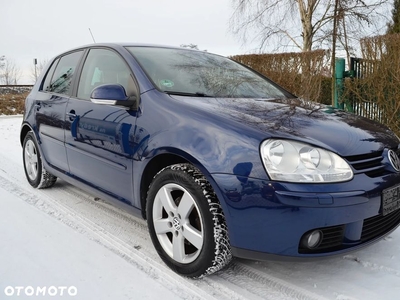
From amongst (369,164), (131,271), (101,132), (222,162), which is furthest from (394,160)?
(101,132)

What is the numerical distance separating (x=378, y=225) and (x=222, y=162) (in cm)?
97

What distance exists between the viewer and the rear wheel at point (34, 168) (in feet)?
13.3

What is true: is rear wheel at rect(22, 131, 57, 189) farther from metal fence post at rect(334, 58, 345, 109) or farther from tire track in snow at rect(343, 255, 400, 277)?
metal fence post at rect(334, 58, 345, 109)

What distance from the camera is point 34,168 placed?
4.21 metres

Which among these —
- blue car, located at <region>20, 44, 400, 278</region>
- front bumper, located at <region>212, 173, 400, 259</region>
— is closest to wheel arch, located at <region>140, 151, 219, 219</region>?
blue car, located at <region>20, 44, 400, 278</region>

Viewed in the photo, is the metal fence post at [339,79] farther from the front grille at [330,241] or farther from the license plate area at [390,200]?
the front grille at [330,241]

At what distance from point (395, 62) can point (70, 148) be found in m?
4.57

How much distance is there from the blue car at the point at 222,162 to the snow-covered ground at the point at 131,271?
0.17m

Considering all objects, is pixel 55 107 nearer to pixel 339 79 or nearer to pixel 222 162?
pixel 222 162

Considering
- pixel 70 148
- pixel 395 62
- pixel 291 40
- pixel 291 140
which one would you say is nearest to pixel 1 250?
pixel 70 148

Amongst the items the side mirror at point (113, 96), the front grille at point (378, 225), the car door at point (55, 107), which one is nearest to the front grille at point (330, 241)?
the front grille at point (378, 225)

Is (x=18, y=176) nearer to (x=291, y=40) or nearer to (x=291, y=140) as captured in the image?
(x=291, y=140)

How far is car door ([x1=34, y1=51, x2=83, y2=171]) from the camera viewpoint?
3.46 m

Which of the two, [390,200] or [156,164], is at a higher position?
[156,164]
